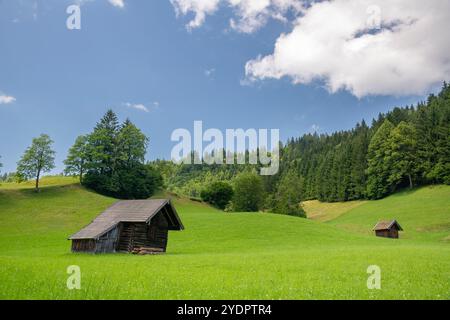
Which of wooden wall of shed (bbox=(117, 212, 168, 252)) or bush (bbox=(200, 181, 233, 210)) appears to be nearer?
wooden wall of shed (bbox=(117, 212, 168, 252))

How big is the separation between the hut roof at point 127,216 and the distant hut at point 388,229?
148 ft

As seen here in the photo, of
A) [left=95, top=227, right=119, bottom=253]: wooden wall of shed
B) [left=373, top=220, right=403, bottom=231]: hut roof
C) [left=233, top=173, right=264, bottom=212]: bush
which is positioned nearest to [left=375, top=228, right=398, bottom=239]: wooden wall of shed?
[left=373, top=220, right=403, bottom=231]: hut roof

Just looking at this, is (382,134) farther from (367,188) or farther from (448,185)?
(448,185)

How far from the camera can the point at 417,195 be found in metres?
99.5

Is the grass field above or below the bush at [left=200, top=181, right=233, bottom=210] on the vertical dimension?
below

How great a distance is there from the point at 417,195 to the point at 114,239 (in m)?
87.3

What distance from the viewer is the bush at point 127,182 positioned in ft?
305

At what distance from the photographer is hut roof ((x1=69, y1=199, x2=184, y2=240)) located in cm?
4075

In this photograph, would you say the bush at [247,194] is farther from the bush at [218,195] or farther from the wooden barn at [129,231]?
the wooden barn at [129,231]

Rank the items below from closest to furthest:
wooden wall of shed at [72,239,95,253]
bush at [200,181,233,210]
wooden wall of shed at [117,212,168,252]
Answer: wooden wall of shed at [72,239,95,253]
wooden wall of shed at [117,212,168,252]
bush at [200,181,233,210]

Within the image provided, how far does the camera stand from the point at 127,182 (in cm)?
9594

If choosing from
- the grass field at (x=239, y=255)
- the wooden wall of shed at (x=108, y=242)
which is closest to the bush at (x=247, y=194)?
the grass field at (x=239, y=255)

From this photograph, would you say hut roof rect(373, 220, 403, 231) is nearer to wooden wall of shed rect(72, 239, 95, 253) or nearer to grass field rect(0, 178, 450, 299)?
grass field rect(0, 178, 450, 299)

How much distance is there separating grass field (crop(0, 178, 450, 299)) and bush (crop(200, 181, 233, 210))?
933 cm
